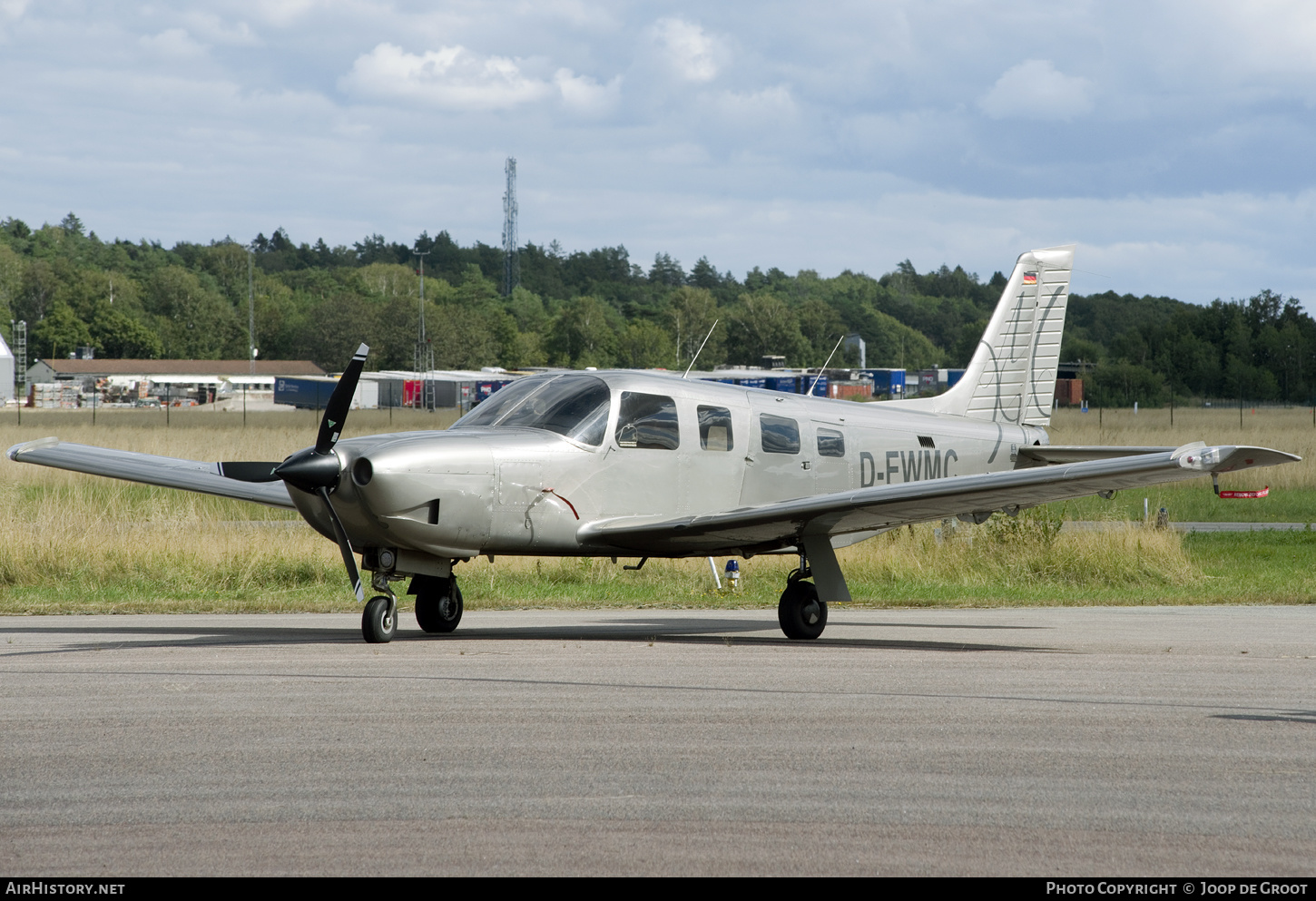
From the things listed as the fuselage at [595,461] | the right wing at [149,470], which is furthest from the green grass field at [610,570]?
the fuselage at [595,461]

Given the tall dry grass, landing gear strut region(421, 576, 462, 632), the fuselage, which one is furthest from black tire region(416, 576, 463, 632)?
the tall dry grass

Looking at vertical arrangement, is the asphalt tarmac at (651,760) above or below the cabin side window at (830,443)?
below

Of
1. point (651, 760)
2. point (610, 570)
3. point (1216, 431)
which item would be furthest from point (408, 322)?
point (651, 760)

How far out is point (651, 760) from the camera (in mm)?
6129

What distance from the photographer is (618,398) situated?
467 inches

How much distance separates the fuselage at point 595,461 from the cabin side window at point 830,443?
0.02 m

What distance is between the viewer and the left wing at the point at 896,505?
397 inches

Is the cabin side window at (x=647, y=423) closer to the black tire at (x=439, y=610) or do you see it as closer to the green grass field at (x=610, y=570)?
the black tire at (x=439, y=610)

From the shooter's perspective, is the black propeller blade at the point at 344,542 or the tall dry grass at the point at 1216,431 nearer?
the black propeller blade at the point at 344,542

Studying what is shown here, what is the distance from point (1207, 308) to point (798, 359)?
44.8 metres

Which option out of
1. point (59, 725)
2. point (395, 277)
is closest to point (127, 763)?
point (59, 725)

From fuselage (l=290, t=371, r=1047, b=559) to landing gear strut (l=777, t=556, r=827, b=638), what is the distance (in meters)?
1.10

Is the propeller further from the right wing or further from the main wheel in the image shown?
the main wheel

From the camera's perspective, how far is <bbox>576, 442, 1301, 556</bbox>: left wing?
33.1 ft
